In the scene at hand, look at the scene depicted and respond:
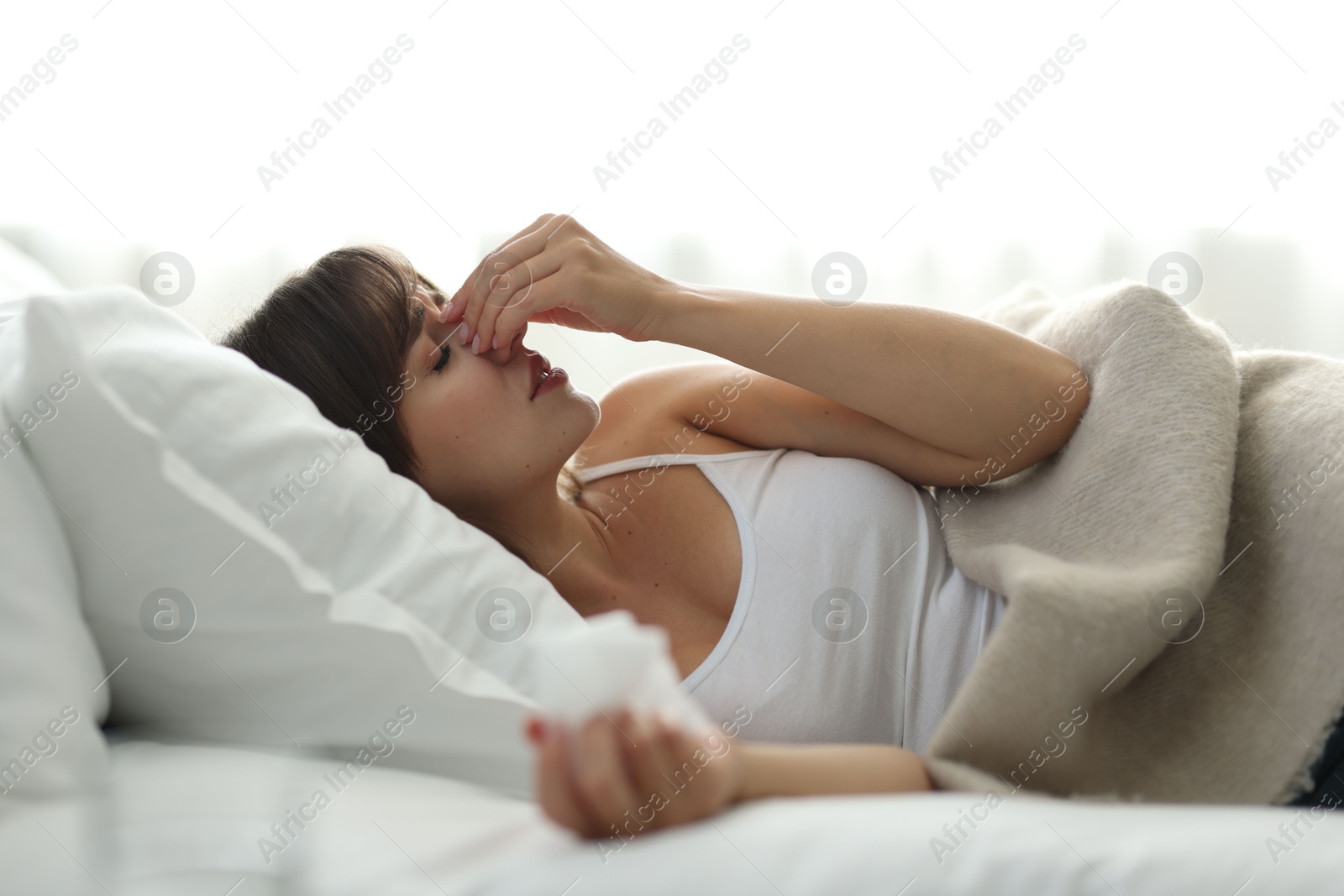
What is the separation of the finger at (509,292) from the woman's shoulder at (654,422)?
15cm

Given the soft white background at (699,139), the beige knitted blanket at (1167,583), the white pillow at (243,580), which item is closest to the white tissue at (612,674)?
the white pillow at (243,580)

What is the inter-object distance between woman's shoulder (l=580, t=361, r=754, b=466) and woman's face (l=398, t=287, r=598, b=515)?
0.09m

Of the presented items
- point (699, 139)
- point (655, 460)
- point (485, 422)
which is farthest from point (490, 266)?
point (699, 139)

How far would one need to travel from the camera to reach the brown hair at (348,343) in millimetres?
876

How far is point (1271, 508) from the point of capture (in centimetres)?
69

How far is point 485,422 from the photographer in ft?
2.87

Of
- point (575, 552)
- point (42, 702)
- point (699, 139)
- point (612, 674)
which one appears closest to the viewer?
point (612, 674)

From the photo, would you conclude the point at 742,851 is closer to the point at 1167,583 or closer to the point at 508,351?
the point at 1167,583

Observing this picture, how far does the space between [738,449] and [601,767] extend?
608mm

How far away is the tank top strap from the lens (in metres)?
0.95

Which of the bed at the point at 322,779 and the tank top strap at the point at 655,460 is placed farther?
the tank top strap at the point at 655,460

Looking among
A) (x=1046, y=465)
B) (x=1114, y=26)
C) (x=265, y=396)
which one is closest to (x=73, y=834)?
(x=265, y=396)

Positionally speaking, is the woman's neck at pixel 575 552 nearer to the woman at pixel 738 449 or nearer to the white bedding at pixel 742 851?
the woman at pixel 738 449

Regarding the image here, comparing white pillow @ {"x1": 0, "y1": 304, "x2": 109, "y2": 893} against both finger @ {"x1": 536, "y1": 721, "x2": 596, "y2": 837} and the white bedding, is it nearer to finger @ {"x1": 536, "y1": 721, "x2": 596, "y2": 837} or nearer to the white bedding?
the white bedding
